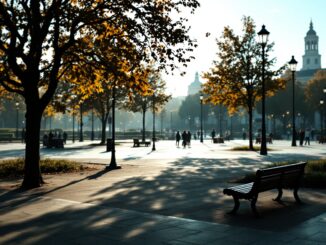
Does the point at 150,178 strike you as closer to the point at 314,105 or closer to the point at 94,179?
the point at 94,179

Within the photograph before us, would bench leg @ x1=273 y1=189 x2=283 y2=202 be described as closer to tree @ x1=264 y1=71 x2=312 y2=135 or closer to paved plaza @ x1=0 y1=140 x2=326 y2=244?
paved plaza @ x1=0 y1=140 x2=326 y2=244

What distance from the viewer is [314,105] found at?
7838 cm

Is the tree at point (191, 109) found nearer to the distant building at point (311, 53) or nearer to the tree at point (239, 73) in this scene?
the distant building at point (311, 53)

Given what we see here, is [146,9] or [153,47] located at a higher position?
[146,9]

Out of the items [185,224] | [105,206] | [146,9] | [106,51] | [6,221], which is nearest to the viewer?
[185,224]

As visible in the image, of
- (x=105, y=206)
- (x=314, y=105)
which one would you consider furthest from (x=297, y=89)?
(x=105, y=206)

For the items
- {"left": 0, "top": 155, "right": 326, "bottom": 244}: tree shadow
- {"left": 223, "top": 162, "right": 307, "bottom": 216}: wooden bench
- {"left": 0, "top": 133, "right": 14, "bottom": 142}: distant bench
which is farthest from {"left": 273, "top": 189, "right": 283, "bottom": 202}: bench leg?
{"left": 0, "top": 133, "right": 14, "bottom": 142}: distant bench

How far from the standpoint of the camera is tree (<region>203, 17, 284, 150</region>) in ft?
119

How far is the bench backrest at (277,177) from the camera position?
852cm

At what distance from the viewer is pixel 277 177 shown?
9281mm

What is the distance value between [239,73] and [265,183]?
93.3 feet

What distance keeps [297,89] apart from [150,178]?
80319mm

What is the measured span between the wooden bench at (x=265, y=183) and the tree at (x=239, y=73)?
26363mm

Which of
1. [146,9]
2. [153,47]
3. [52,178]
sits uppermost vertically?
[146,9]
